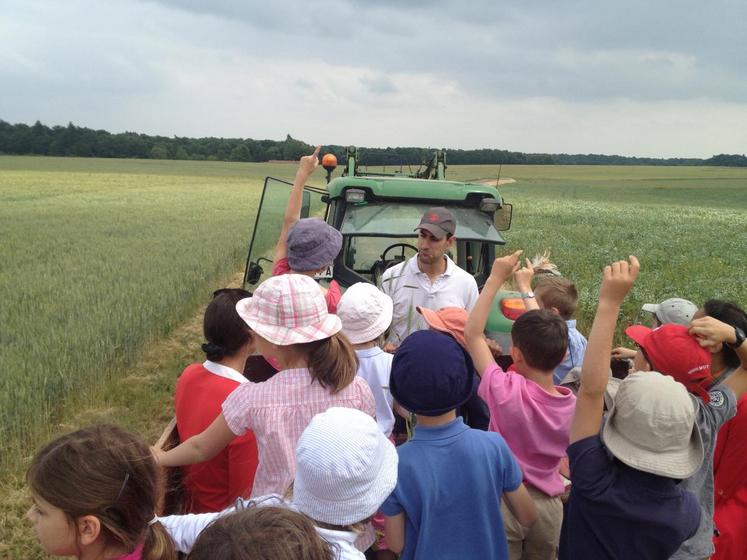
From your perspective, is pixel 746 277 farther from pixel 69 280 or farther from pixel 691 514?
pixel 69 280

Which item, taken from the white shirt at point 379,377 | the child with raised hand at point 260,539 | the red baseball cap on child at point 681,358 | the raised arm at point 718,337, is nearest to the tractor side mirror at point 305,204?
the white shirt at point 379,377

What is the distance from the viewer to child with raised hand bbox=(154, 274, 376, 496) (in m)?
2.02

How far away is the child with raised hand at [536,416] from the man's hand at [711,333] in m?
0.48

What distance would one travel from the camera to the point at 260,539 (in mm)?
1143

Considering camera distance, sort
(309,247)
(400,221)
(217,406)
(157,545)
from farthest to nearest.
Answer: (400,221)
(309,247)
(217,406)
(157,545)

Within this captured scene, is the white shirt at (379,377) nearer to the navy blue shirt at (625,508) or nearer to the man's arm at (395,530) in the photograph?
the man's arm at (395,530)

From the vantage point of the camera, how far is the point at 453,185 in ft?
14.1

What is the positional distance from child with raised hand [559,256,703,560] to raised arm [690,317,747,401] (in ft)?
1.47

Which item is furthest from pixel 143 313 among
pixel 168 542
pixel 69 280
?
pixel 168 542

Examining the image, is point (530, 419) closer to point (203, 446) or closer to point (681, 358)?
point (681, 358)

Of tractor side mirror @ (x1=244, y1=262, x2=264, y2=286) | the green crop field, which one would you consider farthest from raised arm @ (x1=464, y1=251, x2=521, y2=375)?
the green crop field

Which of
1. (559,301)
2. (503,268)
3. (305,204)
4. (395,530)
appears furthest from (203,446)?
(305,204)

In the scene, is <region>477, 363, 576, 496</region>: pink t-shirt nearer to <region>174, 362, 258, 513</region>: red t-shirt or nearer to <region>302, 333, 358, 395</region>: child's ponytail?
<region>302, 333, 358, 395</region>: child's ponytail

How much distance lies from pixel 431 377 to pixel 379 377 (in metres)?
0.78
